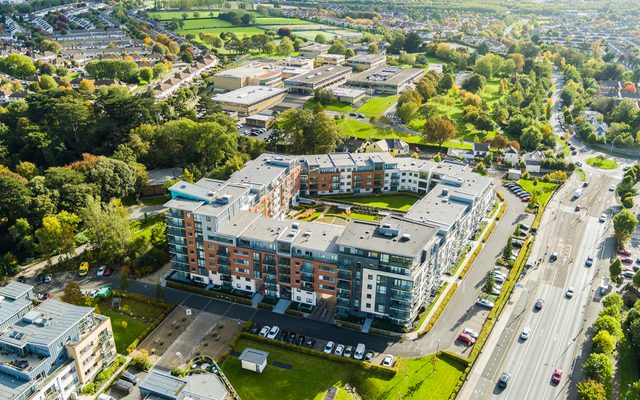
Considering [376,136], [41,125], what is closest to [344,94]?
[376,136]

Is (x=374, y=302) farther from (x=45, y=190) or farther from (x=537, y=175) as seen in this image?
(x=537, y=175)

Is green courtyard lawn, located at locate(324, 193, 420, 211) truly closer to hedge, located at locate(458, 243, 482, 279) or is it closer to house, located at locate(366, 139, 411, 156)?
hedge, located at locate(458, 243, 482, 279)

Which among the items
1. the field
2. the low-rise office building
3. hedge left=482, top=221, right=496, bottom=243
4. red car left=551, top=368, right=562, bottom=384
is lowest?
red car left=551, top=368, right=562, bottom=384

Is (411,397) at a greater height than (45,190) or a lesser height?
lesser

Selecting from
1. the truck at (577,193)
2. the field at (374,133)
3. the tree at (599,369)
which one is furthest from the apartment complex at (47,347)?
the truck at (577,193)

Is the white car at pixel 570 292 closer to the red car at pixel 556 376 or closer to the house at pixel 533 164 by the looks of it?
the red car at pixel 556 376

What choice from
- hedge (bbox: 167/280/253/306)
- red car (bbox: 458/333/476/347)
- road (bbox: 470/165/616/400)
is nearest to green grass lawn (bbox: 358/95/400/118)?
road (bbox: 470/165/616/400)

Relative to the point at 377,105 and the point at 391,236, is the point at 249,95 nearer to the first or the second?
the point at 377,105
